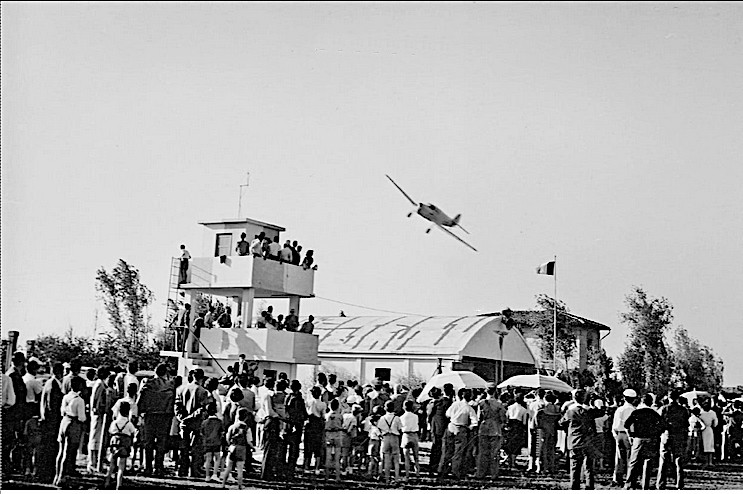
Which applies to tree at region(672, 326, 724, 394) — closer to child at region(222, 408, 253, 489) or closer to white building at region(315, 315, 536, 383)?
white building at region(315, 315, 536, 383)

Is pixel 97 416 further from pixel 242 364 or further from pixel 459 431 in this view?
pixel 242 364

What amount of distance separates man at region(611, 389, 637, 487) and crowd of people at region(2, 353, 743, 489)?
3 cm

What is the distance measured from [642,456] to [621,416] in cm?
129

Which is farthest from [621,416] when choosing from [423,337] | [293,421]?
[423,337]

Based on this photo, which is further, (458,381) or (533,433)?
(458,381)

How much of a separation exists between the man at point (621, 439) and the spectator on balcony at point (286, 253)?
1235 centimetres

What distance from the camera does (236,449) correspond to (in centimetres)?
1334

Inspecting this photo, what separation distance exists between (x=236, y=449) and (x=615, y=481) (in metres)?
6.68

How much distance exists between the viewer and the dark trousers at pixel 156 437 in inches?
547

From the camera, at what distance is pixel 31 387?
42.1 feet

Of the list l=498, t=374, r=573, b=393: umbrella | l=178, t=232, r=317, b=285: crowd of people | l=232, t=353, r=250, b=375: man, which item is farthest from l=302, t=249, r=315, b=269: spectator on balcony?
l=498, t=374, r=573, b=393: umbrella

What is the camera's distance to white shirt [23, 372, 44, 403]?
12.8m

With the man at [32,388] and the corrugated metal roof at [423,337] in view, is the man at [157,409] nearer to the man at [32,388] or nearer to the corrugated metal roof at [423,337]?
the man at [32,388]

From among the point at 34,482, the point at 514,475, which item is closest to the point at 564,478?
the point at 514,475
